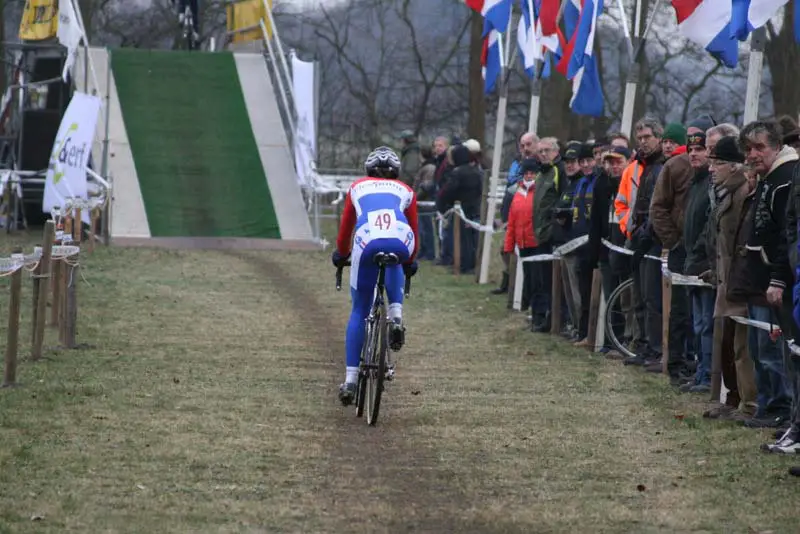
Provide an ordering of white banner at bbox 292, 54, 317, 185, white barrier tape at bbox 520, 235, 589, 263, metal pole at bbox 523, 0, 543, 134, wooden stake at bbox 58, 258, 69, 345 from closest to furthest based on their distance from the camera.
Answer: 1. wooden stake at bbox 58, 258, 69, 345
2. white barrier tape at bbox 520, 235, 589, 263
3. metal pole at bbox 523, 0, 543, 134
4. white banner at bbox 292, 54, 317, 185

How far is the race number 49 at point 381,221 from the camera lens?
11.1 metres

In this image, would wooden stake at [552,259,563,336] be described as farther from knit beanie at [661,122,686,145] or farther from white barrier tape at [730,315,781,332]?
white barrier tape at [730,315,781,332]

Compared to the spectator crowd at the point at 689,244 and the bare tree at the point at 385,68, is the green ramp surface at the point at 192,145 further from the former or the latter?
the bare tree at the point at 385,68

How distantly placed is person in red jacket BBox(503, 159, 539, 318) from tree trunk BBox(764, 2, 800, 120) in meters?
19.3

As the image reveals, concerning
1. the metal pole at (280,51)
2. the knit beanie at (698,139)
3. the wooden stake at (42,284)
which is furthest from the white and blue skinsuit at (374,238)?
the metal pole at (280,51)

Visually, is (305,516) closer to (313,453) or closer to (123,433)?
(313,453)

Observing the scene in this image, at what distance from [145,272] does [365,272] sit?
1262cm

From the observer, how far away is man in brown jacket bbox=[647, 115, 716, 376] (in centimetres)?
1324

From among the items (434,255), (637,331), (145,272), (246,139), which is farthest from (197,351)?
(246,139)

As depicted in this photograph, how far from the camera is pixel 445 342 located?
16.3 meters

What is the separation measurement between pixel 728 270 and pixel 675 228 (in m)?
2.05

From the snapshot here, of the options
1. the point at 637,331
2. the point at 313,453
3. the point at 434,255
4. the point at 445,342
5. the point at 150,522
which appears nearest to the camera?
the point at 150,522

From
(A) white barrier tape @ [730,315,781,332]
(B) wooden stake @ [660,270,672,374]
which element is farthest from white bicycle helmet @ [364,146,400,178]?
(B) wooden stake @ [660,270,672,374]

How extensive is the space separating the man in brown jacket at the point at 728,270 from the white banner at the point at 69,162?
36.3 feet
